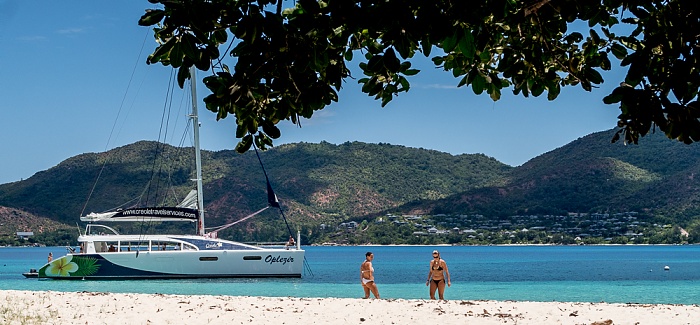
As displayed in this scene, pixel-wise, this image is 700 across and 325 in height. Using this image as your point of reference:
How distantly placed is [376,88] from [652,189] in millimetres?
113029

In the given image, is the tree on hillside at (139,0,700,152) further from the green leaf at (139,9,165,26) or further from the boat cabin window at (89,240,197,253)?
the boat cabin window at (89,240,197,253)

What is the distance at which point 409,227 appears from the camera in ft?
400

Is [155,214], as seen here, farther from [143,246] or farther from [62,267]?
[62,267]

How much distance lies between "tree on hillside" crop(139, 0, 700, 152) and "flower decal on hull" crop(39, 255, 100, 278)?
1268 inches

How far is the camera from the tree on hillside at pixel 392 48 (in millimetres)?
3809

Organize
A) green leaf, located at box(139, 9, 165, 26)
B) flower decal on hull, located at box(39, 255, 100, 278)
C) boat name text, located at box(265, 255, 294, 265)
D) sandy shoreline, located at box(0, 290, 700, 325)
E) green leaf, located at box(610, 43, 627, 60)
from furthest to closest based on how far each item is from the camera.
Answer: boat name text, located at box(265, 255, 294, 265) < flower decal on hull, located at box(39, 255, 100, 278) < sandy shoreline, located at box(0, 290, 700, 325) < green leaf, located at box(610, 43, 627, 60) < green leaf, located at box(139, 9, 165, 26)

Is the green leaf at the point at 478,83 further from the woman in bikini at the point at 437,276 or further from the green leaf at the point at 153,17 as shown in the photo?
the woman in bikini at the point at 437,276

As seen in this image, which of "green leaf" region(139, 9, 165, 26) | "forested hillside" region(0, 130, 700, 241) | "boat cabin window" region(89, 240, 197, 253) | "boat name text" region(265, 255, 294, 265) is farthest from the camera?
"forested hillside" region(0, 130, 700, 241)

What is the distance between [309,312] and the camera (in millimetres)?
15141

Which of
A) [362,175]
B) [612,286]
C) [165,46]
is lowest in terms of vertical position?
[612,286]

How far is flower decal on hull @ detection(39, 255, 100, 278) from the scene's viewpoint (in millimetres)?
35812

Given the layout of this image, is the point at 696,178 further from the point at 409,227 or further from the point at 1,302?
the point at 1,302

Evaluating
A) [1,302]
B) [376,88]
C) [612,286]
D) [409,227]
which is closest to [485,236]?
[409,227]

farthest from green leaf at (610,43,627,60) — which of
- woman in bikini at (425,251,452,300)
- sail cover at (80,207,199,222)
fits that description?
sail cover at (80,207,199,222)
